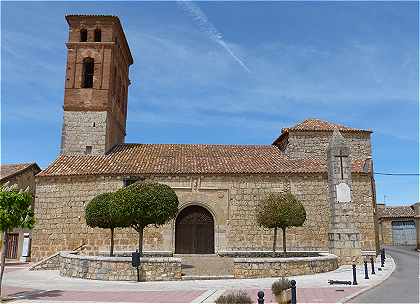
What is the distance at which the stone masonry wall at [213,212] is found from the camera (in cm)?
2147

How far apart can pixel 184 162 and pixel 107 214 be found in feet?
25.7

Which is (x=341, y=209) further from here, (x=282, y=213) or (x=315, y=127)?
(x=315, y=127)

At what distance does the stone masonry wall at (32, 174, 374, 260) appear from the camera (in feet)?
70.4

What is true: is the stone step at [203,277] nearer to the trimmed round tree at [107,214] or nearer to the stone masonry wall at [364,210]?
the trimmed round tree at [107,214]

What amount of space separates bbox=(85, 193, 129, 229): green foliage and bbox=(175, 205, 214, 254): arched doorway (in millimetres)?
5903

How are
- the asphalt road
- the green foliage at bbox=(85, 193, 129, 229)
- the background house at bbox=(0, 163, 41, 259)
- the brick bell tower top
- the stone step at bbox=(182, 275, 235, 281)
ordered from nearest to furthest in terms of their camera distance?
the asphalt road, the stone step at bbox=(182, 275, 235, 281), the green foliage at bbox=(85, 193, 129, 229), the background house at bbox=(0, 163, 41, 259), the brick bell tower top

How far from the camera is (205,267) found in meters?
16.6

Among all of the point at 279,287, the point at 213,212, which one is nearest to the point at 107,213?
the point at 213,212

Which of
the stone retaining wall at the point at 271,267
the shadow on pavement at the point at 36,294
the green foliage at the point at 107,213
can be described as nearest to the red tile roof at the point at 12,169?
the green foliage at the point at 107,213

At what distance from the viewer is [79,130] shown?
25656mm

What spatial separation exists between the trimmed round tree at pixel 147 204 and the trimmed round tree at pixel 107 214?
29 centimetres

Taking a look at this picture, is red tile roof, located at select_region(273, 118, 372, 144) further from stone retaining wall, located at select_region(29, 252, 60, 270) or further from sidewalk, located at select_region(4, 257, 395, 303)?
stone retaining wall, located at select_region(29, 252, 60, 270)

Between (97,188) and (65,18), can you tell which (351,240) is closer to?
(97,188)

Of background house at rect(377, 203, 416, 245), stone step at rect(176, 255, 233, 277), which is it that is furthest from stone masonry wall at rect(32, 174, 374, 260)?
background house at rect(377, 203, 416, 245)
